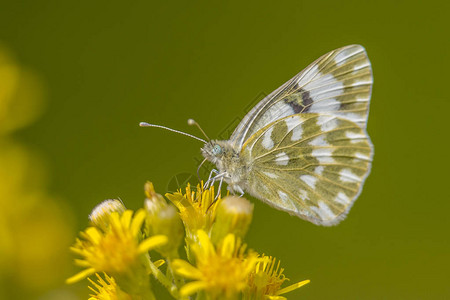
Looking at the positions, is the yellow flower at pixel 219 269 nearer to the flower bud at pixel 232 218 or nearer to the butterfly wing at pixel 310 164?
the flower bud at pixel 232 218

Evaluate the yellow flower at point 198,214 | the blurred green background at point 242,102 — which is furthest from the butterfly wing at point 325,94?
the blurred green background at point 242,102

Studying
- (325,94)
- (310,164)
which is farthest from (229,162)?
(325,94)

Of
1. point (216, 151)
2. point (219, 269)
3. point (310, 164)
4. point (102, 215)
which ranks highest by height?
point (102, 215)

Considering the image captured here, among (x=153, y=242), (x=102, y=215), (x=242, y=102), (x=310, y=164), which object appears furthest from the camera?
(x=242, y=102)

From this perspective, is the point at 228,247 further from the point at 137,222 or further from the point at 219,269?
the point at 137,222

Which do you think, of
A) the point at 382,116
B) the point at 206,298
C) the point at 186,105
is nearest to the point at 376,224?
the point at 382,116

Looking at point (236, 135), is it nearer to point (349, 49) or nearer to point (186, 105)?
point (349, 49)

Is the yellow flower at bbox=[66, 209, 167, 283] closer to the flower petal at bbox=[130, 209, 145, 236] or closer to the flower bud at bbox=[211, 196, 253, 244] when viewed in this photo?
the flower petal at bbox=[130, 209, 145, 236]
